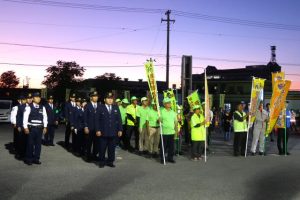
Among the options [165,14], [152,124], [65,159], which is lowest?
[65,159]

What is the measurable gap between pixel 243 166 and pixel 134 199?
5.04m

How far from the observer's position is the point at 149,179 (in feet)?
27.9

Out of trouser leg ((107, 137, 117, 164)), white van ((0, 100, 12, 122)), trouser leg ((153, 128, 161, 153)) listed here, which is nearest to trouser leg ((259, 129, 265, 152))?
trouser leg ((153, 128, 161, 153))

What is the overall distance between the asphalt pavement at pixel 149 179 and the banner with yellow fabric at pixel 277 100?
6.23 feet

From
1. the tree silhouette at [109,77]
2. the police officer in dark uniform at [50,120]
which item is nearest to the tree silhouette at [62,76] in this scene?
the tree silhouette at [109,77]

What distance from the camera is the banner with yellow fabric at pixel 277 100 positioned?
13.7 metres

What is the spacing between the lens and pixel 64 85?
6069cm

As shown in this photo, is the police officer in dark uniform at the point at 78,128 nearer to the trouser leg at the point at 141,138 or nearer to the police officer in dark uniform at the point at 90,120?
the police officer in dark uniform at the point at 90,120

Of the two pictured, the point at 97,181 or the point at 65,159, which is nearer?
the point at 97,181

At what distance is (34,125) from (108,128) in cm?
185

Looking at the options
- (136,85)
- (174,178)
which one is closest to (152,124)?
(174,178)

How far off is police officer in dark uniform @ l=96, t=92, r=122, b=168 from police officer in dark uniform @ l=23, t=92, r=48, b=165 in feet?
4.83

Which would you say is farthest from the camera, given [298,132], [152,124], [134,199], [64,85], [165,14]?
[64,85]

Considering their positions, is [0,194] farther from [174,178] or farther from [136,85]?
[136,85]
